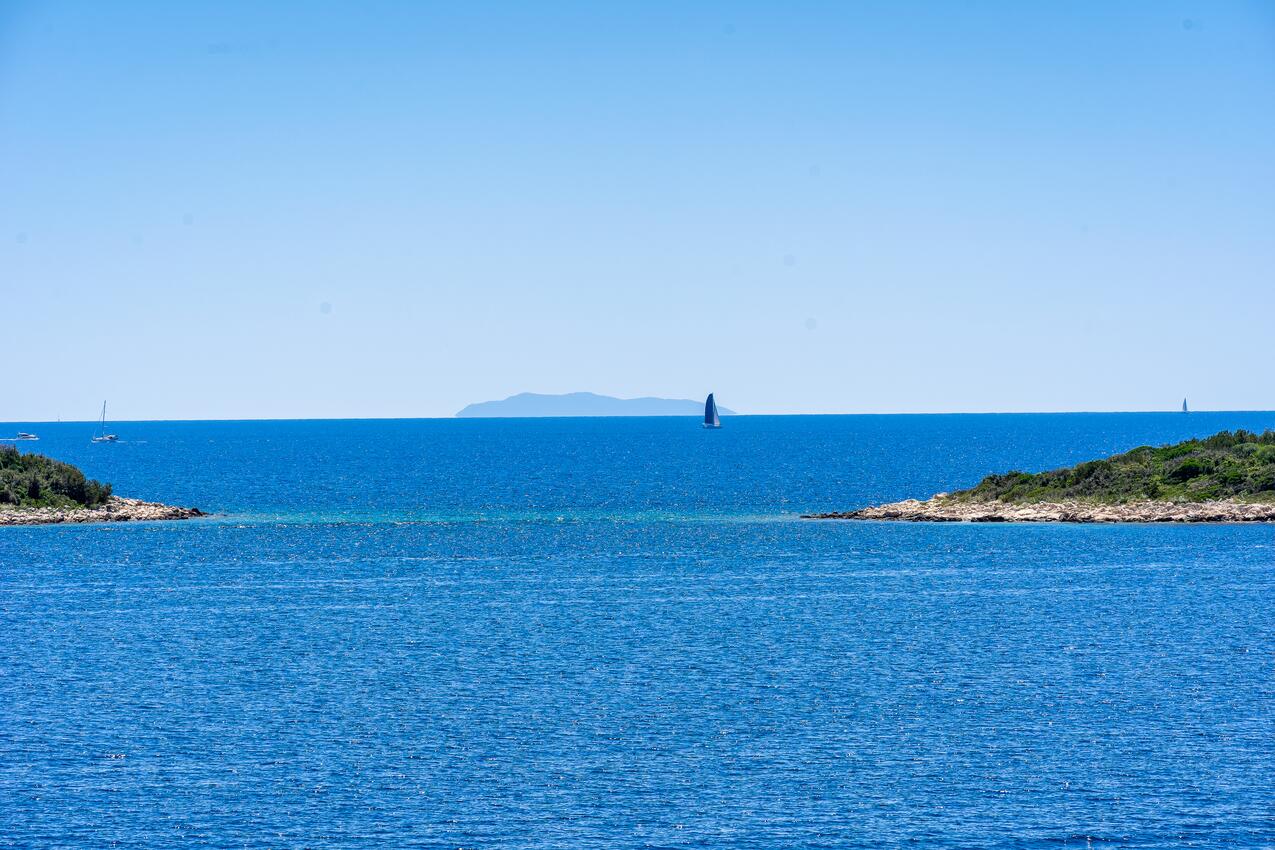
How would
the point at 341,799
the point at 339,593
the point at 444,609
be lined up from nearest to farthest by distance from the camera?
the point at 341,799
the point at 444,609
the point at 339,593

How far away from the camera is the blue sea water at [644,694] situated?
33438 mm

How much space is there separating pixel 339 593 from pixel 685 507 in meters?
59.3

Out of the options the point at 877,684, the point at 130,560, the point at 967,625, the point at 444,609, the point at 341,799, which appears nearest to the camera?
A: the point at 341,799

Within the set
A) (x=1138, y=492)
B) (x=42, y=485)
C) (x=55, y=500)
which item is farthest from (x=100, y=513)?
(x=1138, y=492)

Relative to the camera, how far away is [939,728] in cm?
4144

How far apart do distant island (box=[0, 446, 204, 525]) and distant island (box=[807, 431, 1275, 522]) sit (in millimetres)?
55084

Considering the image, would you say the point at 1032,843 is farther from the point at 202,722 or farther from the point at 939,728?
the point at 202,722

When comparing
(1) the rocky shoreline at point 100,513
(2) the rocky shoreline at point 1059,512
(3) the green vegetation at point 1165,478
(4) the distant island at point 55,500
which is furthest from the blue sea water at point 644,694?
(4) the distant island at point 55,500

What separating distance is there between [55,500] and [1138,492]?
85.6 m

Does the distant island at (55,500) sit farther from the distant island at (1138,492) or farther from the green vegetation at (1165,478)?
the green vegetation at (1165,478)

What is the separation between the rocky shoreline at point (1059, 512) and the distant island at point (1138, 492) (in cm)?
7

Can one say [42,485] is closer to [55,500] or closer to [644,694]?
[55,500]

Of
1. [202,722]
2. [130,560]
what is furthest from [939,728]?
[130,560]

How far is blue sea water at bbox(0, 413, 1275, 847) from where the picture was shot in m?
33.4
